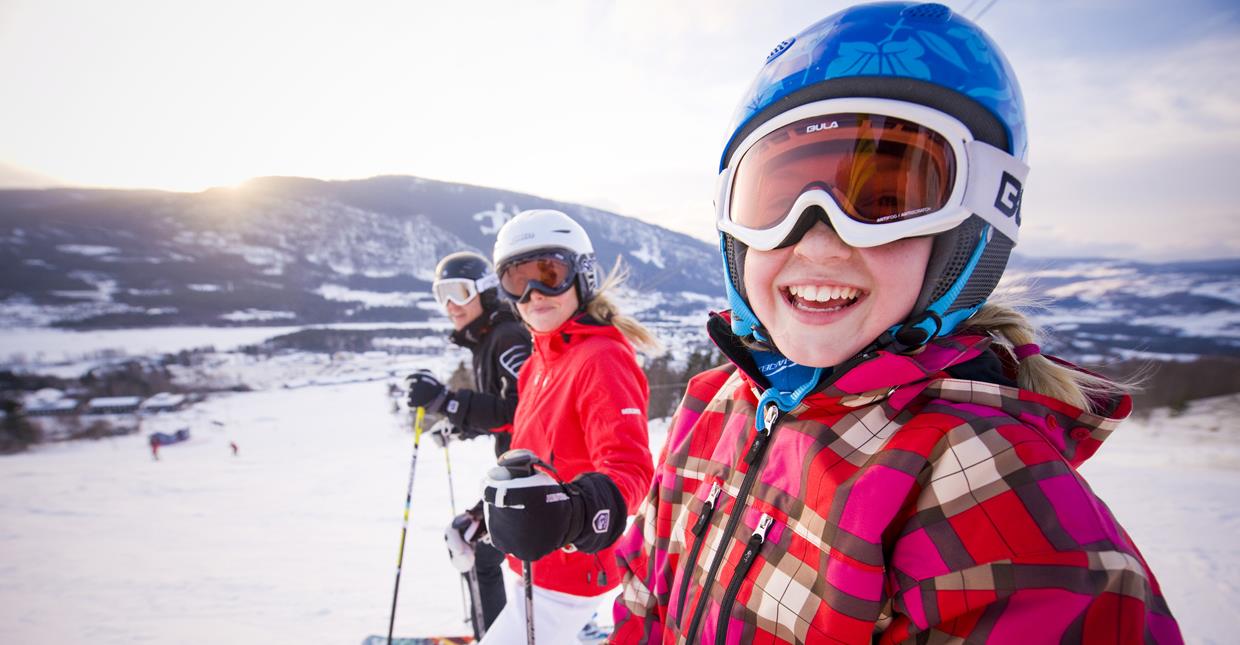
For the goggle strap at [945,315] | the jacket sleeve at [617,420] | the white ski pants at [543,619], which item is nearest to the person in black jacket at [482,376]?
the white ski pants at [543,619]

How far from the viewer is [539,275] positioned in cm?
274

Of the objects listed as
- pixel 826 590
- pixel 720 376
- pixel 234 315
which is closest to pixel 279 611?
pixel 720 376

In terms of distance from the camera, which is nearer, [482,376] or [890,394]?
[890,394]

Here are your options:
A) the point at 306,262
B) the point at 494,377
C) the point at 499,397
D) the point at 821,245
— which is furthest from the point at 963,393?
the point at 306,262

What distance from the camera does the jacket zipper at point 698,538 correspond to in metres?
1.21

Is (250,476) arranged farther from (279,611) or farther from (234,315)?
(234,315)

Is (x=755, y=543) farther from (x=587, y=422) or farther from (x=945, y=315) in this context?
(x=587, y=422)

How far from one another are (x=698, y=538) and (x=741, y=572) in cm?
18

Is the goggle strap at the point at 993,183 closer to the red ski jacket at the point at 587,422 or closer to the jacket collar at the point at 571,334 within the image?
the red ski jacket at the point at 587,422

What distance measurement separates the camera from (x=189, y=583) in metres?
5.14

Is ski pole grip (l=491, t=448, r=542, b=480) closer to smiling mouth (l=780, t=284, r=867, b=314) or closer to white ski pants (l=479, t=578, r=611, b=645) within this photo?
white ski pants (l=479, t=578, r=611, b=645)

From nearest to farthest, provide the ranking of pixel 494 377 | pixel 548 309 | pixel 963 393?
pixel 963 393 < pixel 548 309 < pixel 494 377

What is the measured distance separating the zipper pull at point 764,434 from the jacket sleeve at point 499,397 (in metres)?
2.35

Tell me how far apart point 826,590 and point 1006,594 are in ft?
0.90
